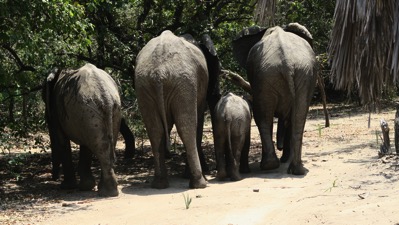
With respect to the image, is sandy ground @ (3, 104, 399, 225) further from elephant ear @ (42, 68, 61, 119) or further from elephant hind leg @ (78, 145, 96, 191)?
elephant ear @ (42, 68, 61, 119)

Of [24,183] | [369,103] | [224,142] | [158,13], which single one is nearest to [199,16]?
[158,13]

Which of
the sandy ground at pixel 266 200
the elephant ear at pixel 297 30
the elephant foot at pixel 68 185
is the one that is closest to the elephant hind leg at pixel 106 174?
the sandy ground at pixel 266 200

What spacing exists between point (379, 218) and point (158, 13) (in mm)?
7911

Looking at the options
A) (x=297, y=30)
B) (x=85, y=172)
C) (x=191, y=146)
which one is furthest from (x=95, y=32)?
(x=297, y=30)

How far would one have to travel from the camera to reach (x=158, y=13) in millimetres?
14188

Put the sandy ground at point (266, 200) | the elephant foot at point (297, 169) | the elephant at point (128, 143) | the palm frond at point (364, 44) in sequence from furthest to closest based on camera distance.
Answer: the elephant at point (128, 143) → the elephant foot at point (297, 169) → the sandy ground at point (266, 200) → the palm frond at point (364, 44)

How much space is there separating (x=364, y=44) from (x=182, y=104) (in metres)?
3.56

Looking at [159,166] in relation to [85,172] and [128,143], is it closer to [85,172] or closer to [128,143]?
[85,172]

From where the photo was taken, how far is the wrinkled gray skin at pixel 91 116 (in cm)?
989

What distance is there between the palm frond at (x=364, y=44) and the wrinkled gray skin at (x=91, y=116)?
3626mm

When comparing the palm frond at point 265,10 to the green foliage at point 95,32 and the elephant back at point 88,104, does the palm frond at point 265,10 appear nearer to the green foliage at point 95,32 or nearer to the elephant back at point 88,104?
the elephant back at point 88,104

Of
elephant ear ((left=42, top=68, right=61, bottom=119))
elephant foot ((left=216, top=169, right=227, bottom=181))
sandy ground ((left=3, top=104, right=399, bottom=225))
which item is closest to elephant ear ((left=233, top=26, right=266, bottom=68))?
sandy ground ((left=3, top=104, right=399, bottom=225))

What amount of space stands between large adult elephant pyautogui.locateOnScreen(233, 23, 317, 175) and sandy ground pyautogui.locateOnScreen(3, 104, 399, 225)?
1.54 feet

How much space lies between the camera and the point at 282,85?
11.4 meters
